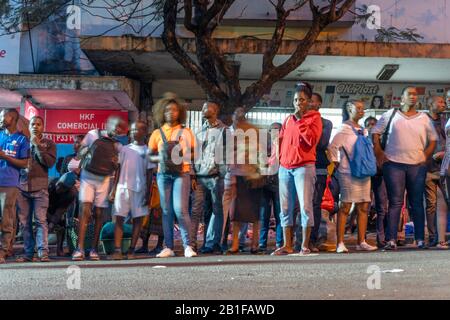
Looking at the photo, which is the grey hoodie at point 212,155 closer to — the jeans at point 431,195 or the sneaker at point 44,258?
the sneaker at point 44,258

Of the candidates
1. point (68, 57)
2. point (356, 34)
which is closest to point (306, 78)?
point (356, 34)

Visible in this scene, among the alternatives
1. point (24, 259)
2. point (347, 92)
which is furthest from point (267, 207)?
point (347, 92)

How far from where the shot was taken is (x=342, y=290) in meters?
6.76

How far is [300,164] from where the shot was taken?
31.6 ft

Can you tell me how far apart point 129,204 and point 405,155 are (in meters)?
3.51

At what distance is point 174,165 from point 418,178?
3.10 m

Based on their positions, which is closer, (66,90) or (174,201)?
(174,201)

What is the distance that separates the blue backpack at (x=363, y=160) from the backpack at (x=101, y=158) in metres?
2.88

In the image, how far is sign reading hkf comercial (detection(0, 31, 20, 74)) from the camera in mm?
18328

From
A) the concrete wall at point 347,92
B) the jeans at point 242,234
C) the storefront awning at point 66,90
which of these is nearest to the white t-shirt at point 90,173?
the jeans at point 242,234

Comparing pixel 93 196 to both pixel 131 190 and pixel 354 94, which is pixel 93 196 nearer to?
pixel 131 190

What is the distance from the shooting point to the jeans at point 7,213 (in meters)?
9.88

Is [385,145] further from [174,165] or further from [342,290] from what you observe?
[342,290]

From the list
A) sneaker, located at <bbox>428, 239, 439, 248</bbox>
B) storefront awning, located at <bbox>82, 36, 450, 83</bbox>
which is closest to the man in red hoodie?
sneaker, located at <bbox>428, 239, 439, 248</bbox>
